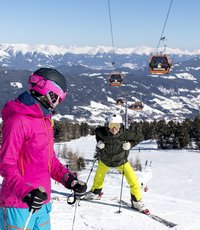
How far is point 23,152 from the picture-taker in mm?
3242

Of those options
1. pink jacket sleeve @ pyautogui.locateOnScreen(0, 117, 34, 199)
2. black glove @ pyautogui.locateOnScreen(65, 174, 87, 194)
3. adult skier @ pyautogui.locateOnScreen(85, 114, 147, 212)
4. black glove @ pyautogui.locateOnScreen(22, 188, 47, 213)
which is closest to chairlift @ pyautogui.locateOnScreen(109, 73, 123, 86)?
adult skier @ pyautogui.locateOnScreen(85, 114, 147, 212)

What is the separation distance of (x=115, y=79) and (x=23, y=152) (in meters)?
43.5

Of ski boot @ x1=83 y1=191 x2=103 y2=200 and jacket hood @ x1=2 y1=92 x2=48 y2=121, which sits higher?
jacket hood @ x1=2 y1=92 x2=48 y2=121

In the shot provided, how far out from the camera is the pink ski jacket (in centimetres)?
305

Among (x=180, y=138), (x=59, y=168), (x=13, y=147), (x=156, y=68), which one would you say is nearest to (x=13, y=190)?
(x=13, y=147)

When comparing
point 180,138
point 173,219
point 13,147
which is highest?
point 13,147

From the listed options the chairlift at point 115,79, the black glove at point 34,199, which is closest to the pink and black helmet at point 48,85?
the black glove at point 34,199

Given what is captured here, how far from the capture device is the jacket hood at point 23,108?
3134 millimetres

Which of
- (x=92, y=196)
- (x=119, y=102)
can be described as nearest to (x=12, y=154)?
(x=92, y=196)

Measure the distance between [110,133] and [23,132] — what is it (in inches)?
212

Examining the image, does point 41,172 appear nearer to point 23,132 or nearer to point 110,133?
point 23,132

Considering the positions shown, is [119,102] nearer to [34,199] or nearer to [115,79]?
[115,79]

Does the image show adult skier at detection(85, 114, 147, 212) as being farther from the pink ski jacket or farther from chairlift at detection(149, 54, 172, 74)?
chairlift at detection(149, 54, 172, 74)

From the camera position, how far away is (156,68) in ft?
110
